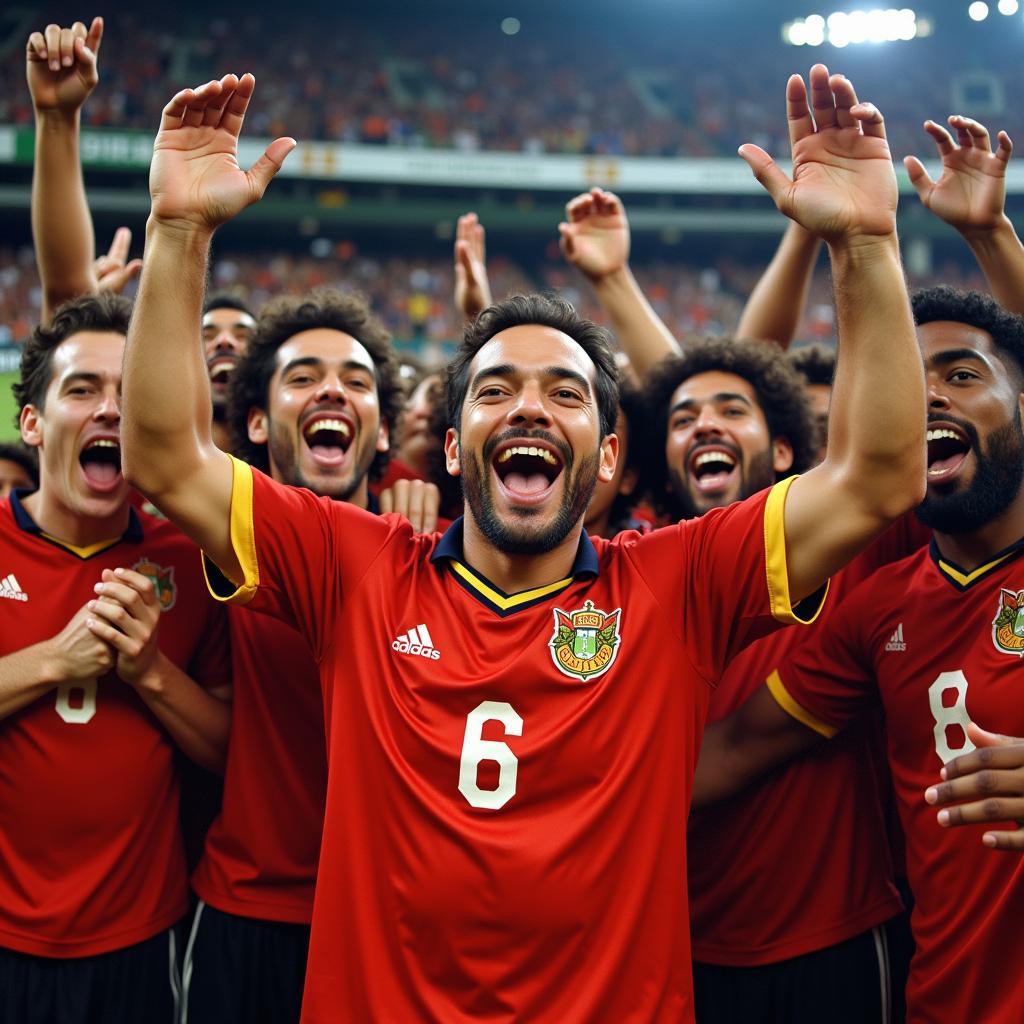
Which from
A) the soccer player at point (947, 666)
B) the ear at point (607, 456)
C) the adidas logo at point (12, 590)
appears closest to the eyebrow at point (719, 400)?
the soccer player at point (947, 666)

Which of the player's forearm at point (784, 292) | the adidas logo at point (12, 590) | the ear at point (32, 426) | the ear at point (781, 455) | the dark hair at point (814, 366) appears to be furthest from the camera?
the dark hair at point (814, 366)

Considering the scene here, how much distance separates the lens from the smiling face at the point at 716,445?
3.67 meters

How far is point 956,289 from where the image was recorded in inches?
126

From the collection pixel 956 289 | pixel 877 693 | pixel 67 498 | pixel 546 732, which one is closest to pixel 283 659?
pixel 67 498

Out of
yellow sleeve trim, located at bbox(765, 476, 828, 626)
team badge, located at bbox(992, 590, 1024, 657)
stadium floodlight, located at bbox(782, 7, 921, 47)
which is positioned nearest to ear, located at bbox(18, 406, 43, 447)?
yellow sleeve trim, located at bbox(765, 476, 828, 626)

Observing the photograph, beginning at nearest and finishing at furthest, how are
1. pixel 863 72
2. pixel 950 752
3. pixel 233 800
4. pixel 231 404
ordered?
pixel 950 752 < pixel 233 800 < pixel 231 404 < pixel 863 72

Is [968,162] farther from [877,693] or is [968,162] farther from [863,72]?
[863,72]

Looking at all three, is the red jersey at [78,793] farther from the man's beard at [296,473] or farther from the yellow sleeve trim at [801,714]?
the yellow sleeve trim at [801,714]

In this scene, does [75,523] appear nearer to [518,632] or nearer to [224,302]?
[518,632]

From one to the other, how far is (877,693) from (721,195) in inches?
888

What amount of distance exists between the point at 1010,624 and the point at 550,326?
1430 millimetres

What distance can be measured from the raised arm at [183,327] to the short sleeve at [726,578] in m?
1.02

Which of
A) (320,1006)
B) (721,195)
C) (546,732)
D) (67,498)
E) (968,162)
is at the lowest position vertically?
(320,1006)

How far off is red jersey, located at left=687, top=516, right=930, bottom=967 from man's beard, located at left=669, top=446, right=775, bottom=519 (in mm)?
658
